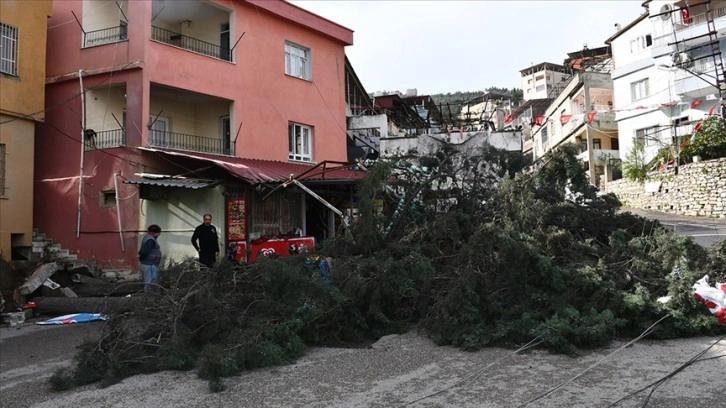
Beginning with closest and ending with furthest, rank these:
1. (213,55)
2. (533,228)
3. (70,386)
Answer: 1. (70,386)
2. (533,228)
3. (213,55)

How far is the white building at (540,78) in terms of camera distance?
77281mm

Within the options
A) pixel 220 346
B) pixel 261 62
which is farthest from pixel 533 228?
pixel 261 62

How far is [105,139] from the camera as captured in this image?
14.4 metres

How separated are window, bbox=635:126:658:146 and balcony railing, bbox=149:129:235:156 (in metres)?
23.2

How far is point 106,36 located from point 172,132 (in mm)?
3297

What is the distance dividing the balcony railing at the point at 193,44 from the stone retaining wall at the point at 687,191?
19963 mm

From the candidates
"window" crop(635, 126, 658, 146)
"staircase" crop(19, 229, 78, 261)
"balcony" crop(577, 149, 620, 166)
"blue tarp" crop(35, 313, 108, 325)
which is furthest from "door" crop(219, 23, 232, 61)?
"balcony" crop(577, 149, 620, 166)

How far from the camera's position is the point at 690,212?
23438 millimetres

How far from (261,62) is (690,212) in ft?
63.5

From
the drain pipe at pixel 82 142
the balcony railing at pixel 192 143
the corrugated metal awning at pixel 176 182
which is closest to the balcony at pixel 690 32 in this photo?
the balcony railing at pixel 192 143

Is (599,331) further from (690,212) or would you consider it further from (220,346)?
(690,212)

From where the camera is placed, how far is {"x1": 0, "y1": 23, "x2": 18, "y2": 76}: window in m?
13.2

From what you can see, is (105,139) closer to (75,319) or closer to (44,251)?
(44,251)

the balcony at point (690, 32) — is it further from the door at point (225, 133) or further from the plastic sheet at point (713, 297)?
the plastic sheet at point (713, 297)
